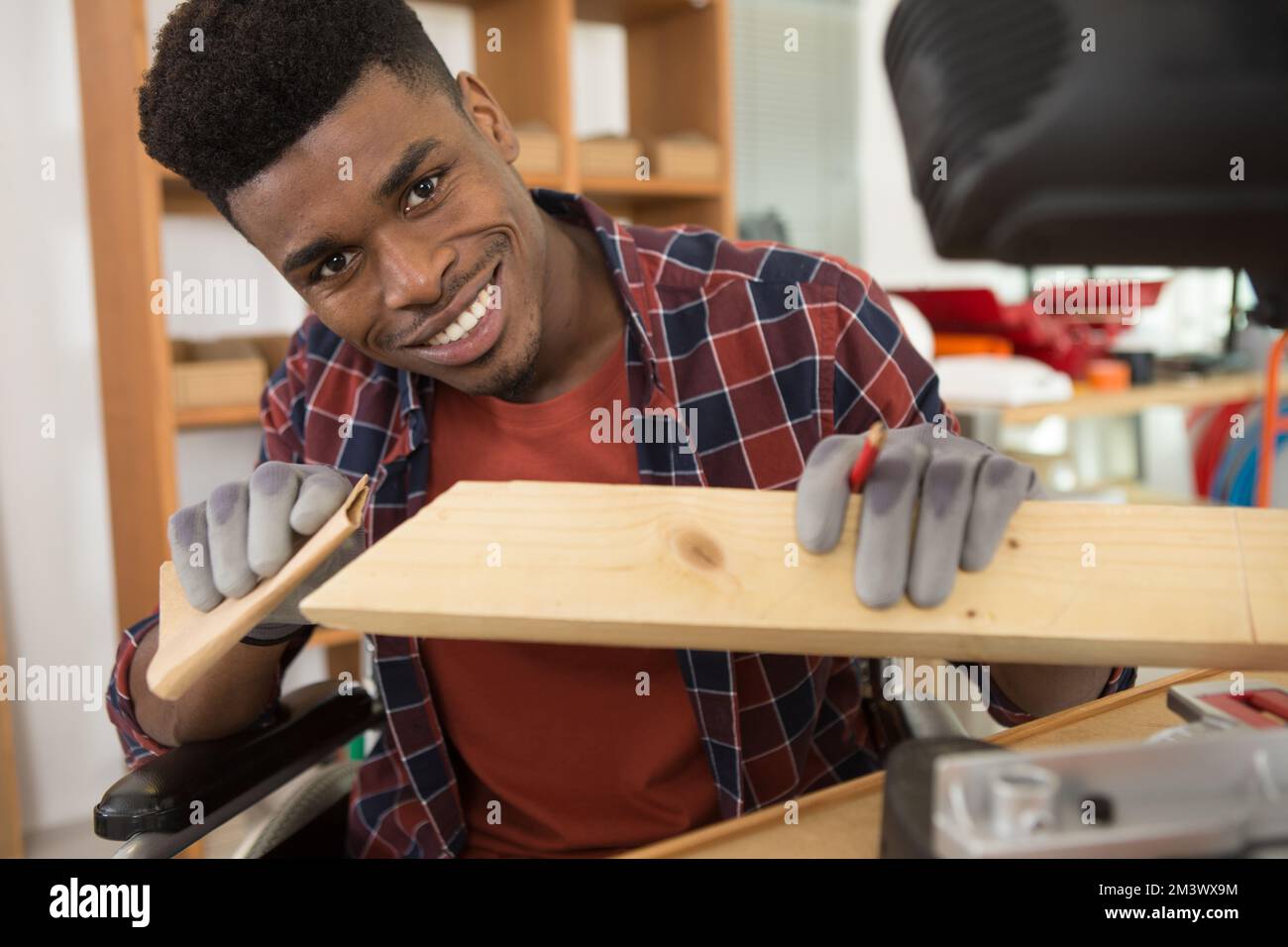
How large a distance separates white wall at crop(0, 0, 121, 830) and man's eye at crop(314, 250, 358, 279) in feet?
5.45

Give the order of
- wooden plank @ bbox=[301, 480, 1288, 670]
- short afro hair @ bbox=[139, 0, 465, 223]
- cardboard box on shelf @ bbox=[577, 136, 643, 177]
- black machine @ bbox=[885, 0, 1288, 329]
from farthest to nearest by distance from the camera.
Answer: cardboard box on shelf @ bbox=[577, 136, 643, 177] < short afro hair @ bbox=[139, 0, 465, 223] < wooden plank @ bbox=[301, 480, 1288, 670] < black machine @ bbox=[885, 0, 1288, 329]

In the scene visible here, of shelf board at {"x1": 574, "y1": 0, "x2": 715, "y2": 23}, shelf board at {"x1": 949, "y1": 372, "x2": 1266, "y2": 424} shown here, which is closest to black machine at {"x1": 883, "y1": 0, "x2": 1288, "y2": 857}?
shelf board at {"x1": 949, "y1": 372, "x2": 1266, "y2": 424}

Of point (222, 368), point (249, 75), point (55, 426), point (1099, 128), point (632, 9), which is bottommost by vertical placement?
point (55, 426)

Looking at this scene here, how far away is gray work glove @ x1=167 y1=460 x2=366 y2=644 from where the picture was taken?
2.03 feet

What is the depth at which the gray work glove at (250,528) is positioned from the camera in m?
0.62

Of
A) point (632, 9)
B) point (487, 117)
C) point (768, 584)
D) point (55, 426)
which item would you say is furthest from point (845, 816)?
point (632, 9)

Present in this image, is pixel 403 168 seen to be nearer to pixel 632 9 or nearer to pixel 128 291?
pixel 128 291

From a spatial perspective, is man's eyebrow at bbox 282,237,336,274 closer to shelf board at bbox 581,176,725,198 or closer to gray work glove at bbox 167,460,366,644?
gray work glove at bbox 167,460,366,644

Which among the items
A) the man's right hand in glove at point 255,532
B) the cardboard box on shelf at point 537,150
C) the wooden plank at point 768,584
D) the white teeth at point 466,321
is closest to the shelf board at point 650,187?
the cardboard box on shelf at point 537,150

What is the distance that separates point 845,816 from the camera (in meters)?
0.65

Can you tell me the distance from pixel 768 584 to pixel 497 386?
1.85 feet

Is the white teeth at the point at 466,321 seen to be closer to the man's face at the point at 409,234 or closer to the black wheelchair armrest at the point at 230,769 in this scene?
the man's face at the point at 409,234

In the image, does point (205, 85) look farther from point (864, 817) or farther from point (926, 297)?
point (926, 297)
